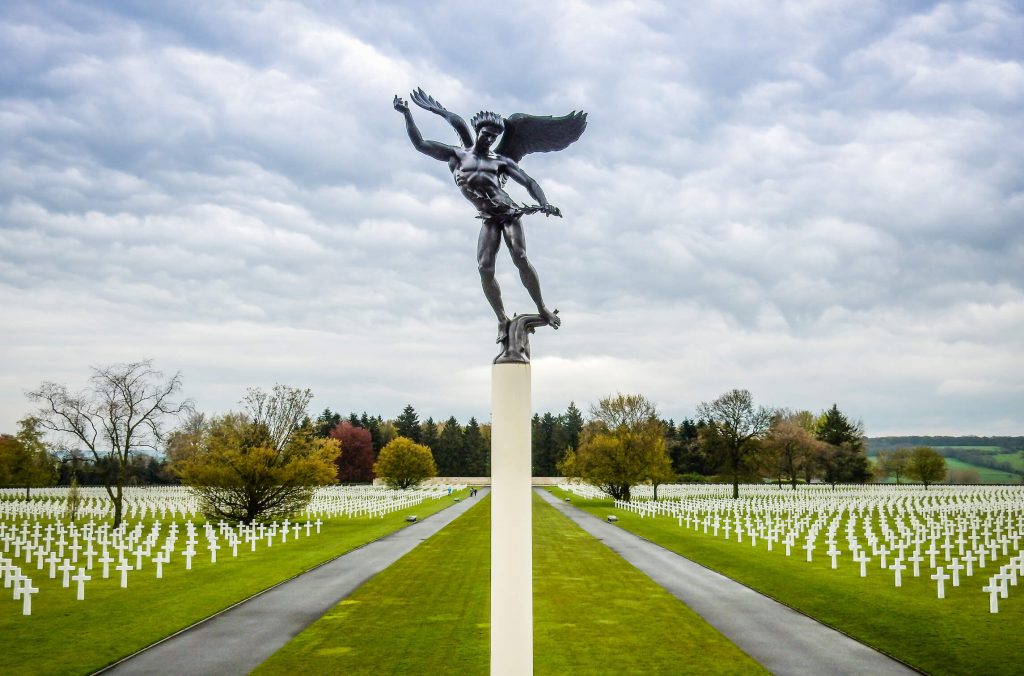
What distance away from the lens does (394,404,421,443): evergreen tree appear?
131250 mm

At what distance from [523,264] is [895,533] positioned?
31.1 m

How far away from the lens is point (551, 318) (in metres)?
8.22

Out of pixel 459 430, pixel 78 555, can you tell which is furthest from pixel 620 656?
pixel 459 430

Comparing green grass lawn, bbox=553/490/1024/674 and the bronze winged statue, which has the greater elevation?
the bronze winged statue

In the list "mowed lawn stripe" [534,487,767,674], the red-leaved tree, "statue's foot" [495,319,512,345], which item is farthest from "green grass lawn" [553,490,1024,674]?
the red-leaved tree

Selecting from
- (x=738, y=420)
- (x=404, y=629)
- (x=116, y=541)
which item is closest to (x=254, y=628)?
(x=404, y=629)

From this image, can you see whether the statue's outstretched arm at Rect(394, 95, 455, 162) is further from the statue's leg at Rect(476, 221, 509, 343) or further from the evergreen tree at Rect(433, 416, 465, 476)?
the evergreen tree at Rect(433, 416, 465, 476)

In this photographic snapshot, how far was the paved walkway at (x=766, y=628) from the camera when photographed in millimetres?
12469

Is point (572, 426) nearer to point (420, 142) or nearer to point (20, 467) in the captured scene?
point (20, 467)

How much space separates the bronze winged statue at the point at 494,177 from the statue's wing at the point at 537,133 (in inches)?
0.4

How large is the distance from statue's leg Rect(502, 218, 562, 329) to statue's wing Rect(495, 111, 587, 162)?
95cm

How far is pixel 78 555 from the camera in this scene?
86.6ft

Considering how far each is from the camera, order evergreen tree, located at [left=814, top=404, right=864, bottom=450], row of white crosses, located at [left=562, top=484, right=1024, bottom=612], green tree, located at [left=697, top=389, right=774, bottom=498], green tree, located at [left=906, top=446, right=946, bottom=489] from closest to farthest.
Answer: row of white crosses, located at [left=562, top=484, right=1024, bottom=612], green tree, located at [left=697, top=389, right=774, bottom=498], green tree, located at [left=906, top=446, right=946, bottom=489], evergreen tree, located at [left=814, top=404, right=864, bottom=450]

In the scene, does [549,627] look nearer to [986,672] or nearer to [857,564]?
[986,672]
